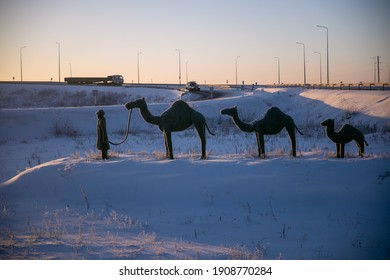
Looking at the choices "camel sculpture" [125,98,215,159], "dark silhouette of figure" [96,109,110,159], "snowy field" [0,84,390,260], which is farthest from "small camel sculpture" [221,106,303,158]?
"dark silhouette of figure" [96,109,110,159]

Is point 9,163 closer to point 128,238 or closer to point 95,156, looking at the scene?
point 95,156

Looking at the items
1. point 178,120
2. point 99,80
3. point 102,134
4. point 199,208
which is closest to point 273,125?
point 178,120

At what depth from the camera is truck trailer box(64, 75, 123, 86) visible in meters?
81.6

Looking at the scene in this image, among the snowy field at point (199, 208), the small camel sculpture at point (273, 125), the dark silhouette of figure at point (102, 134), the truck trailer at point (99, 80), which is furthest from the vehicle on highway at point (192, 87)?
the small camel sculpture at point (273, 125)

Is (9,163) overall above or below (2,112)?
below

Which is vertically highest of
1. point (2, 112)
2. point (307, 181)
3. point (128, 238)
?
point (2, 112)

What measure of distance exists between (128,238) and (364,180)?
6298 millimetres

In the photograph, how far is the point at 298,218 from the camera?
963 cm

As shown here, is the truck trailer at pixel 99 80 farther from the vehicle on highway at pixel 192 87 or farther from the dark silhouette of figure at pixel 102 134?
the dark silhouette of figure at pixel 102 134

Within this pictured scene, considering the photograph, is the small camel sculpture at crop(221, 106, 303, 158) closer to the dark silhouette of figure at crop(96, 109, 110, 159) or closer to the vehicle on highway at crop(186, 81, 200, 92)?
the dark silhouette of figure at crop(96, 109, 110, 159)

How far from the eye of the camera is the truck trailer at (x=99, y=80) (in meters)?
81.6

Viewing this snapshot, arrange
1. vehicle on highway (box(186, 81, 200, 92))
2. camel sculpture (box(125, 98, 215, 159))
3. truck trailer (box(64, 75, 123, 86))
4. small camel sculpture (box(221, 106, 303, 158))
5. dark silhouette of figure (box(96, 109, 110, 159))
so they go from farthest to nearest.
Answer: truck trailer (box(64, 75, 123, 86)) → vehicle on highway (box(186, 81, 200, 92)) → dark silhouette of figure (box(96, 109, 110, 159)) → camel sculpture (box(125, 98, 215, 159)) → small camel sculpture (box(221, 106, 303, 158))

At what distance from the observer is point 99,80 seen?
84375 mm

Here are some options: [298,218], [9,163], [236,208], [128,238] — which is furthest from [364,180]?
[9,163]
